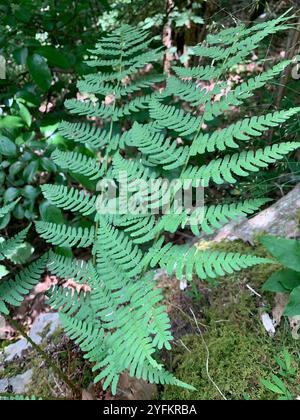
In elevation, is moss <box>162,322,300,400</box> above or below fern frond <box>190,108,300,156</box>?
below

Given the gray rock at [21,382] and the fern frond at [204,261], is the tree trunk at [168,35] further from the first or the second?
the gray rock at [21,382]

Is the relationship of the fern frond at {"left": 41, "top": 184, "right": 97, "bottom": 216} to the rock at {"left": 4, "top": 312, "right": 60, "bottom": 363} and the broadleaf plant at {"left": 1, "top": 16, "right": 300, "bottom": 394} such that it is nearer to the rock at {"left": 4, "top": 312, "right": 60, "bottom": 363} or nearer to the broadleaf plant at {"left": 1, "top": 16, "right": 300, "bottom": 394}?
the broadleaf plant at {"left": 1, "top": 16, "right": 300, "bottom": 394}

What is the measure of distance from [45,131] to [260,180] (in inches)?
51.5

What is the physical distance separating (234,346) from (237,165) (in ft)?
2.42

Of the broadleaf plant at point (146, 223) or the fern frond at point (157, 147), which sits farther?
the fern frond at point (157, 147)

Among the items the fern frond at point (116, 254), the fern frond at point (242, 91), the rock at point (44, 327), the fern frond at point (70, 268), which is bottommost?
the rock at point (44, 327)

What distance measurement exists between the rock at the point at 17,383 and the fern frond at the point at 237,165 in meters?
1.11

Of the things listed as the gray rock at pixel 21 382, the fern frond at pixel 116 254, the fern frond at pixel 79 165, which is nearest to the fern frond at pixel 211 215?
the fern frond at pixel 116 254

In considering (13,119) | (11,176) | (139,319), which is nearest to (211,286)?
(139,319)

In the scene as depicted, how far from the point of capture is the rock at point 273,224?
6.41ft

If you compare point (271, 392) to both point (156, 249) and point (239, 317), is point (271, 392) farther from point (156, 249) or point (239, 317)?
point (156, 249)

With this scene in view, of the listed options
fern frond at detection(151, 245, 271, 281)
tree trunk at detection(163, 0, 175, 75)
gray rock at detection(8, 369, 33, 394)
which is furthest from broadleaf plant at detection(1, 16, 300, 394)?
tree trunk at detection(163, 0, 175, 75)

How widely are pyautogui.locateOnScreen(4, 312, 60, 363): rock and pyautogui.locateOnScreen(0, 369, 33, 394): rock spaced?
150 mm

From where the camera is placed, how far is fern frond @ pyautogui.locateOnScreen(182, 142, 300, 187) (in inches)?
49.3
